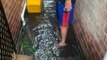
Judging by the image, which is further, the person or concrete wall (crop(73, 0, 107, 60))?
the person

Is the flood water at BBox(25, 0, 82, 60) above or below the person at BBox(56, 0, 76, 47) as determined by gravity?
below

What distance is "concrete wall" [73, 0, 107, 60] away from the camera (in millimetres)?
2336

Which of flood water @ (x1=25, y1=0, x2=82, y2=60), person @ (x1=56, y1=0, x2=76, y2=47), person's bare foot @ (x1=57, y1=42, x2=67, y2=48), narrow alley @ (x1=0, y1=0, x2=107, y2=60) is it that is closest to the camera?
narrow alley @ (x1=0, y1=0, x2=107, y2=60)

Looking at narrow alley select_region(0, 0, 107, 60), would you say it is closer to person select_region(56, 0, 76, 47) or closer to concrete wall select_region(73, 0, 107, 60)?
concrete wall select_region(73, 0, 107, 60)

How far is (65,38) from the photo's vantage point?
3562 mm

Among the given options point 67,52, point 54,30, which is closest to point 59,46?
point 67,52

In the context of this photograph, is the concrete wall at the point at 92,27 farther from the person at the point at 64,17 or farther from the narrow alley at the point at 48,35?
the person at the point at 64,17

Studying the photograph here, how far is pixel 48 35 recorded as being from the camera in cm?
369

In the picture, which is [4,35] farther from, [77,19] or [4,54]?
[77,19]

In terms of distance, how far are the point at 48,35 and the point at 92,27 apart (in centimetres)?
126

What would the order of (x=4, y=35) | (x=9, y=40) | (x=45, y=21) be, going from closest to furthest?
(x=4, y=35)
(x=9, y=40)
(x=45, y=21)

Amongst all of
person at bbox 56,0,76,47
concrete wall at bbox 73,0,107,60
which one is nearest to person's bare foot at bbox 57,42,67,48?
person at bbox 56,0,76,47

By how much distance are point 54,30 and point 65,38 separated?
16.6 inches

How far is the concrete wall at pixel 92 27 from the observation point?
234 cm
